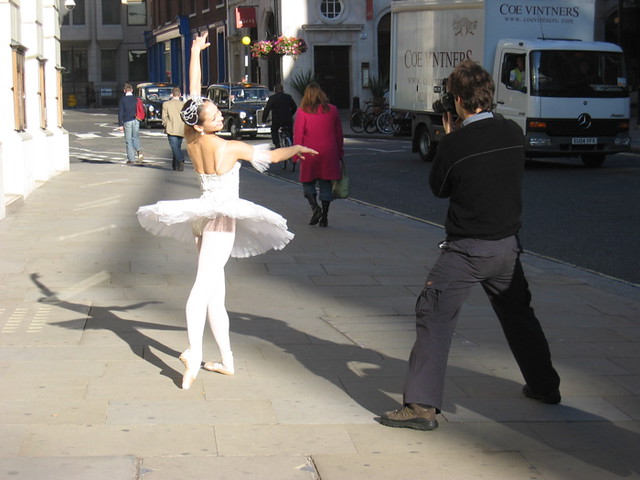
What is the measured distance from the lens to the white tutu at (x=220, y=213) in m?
5.74

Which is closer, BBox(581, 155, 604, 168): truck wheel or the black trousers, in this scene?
the black trousers

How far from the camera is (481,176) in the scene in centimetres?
499

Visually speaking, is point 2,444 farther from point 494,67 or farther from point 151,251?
point 494,67

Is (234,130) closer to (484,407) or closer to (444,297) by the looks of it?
(484,407)

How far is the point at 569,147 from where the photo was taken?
831 inches

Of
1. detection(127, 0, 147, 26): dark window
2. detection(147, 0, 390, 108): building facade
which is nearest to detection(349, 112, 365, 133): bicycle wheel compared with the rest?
detection(147, 0, 390, 108): building facade

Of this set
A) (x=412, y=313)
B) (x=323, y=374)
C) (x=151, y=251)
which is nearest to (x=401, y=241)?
(x=151, y=251)

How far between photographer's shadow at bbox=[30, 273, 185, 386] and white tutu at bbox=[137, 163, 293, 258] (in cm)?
80

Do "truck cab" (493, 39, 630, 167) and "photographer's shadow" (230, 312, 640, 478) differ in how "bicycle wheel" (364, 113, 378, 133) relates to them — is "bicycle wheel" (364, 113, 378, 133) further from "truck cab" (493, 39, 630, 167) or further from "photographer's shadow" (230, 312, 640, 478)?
"photographer's shadow" (230, 312, 640, 478)

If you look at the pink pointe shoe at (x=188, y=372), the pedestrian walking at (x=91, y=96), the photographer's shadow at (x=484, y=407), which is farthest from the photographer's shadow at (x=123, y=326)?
the pedestrian walking at (x=91, y=96)

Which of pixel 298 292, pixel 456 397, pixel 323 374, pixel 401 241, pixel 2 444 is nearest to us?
pixel 2 444

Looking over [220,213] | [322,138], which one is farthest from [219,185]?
[322,138]

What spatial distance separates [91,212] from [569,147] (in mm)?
10510

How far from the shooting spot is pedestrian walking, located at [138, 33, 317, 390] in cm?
574
